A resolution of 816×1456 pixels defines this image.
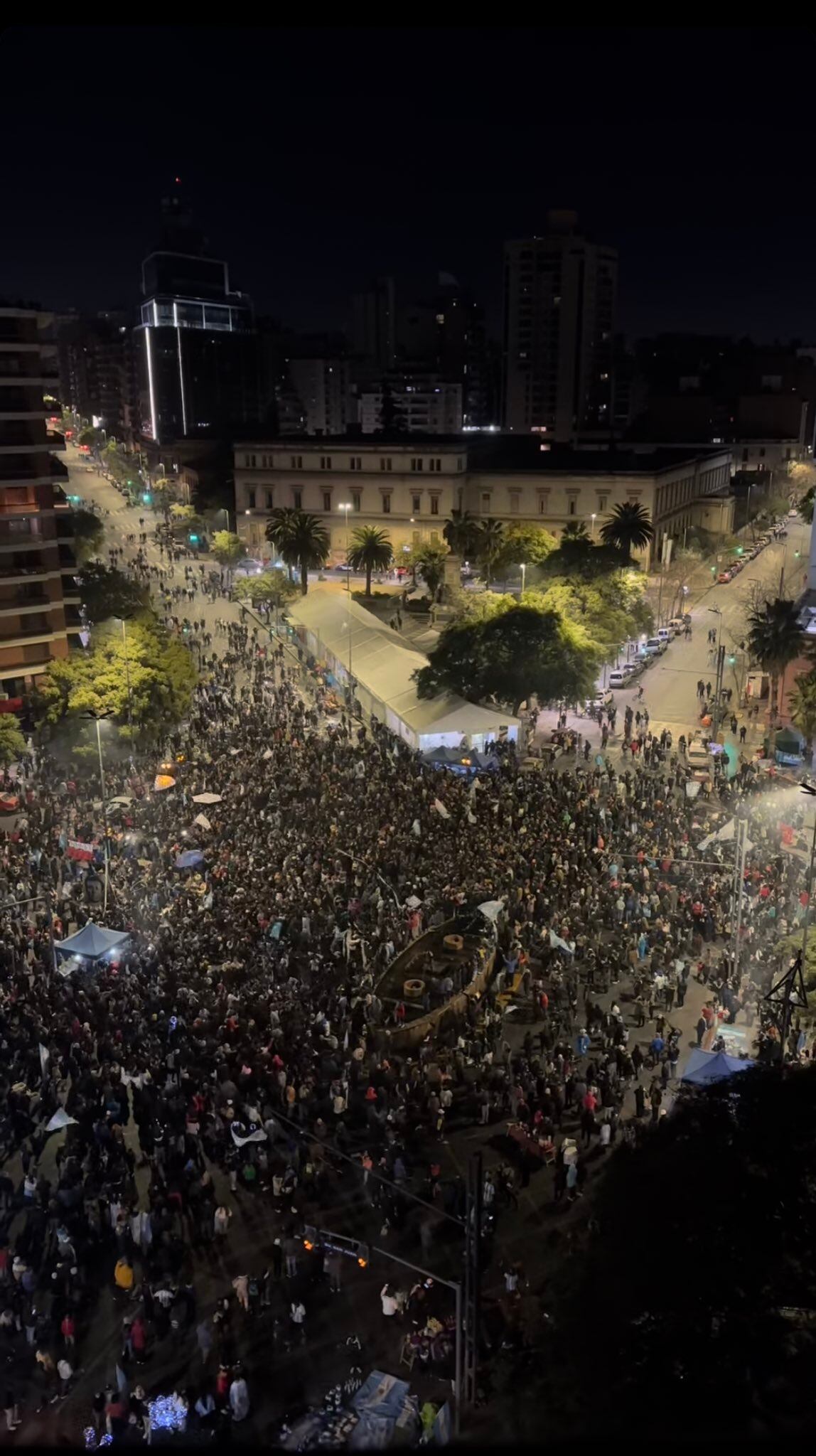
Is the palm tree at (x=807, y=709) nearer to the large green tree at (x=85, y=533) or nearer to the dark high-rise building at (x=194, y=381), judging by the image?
the large green tree at (x=85, y=533)

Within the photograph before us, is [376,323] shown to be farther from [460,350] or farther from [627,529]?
[627,529]

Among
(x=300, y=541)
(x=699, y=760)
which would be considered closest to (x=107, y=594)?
(x=300, y=541)

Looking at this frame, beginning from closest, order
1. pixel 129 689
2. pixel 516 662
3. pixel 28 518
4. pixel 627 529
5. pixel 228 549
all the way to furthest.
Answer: pixel 129 689, pixel 516 662, pixel 28 518, pixel 627 529, pixel 228 549

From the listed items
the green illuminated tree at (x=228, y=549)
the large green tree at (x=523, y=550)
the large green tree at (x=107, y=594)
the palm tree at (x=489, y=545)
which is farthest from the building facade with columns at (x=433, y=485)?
the large green tree at (x=107, y=594)

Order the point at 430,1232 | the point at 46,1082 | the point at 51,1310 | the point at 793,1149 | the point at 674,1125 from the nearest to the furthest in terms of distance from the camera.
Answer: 1. the point at 793,1149
2. the point at 674,1125
3. the point at 51,1310
4. the point at 430,1232
5. the point at 46,1082

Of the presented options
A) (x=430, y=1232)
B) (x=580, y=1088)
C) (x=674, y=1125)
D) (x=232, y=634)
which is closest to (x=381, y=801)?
(x=580, y=1088)

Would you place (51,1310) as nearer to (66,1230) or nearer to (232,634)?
(66,1230)
